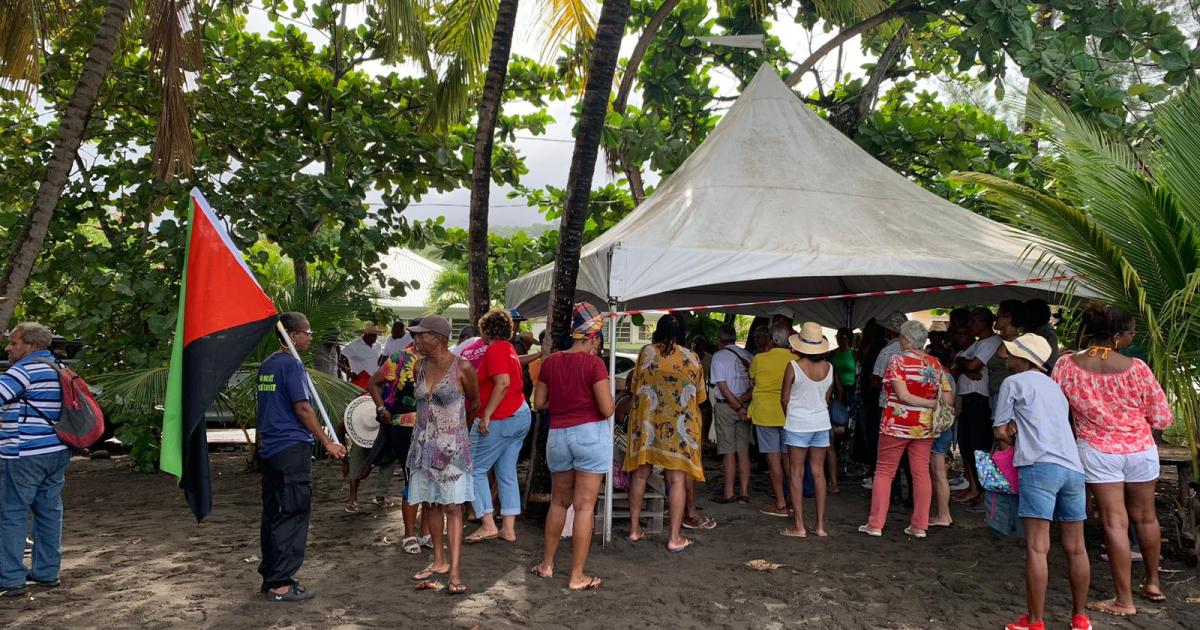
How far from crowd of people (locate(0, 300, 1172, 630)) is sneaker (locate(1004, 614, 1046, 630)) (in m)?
0.01

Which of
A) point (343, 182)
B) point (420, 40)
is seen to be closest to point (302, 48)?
point (420, 40)

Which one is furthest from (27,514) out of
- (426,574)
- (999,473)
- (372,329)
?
(372,329)

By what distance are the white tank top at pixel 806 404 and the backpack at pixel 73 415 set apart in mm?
4574

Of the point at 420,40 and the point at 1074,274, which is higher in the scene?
the point at 420,40

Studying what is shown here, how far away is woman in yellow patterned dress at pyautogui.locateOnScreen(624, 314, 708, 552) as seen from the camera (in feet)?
21.0

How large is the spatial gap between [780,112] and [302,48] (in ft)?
20.1

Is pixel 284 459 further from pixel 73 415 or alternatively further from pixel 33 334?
pixel 33 334

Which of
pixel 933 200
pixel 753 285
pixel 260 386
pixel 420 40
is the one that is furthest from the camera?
pixel 753 285

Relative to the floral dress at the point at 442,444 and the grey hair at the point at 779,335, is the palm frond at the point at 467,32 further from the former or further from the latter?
the floral dress at the point at 442,444

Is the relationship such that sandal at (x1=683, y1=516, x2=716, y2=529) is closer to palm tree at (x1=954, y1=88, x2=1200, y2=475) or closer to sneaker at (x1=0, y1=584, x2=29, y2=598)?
palm tree at (x1=954, y1=88, x2=1200, y2=475)

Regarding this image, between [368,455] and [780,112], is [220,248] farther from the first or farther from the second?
[780,112]

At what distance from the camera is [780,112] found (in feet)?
28.5

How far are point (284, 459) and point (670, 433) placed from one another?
2.58 m

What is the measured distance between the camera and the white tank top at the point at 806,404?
22.4ft
